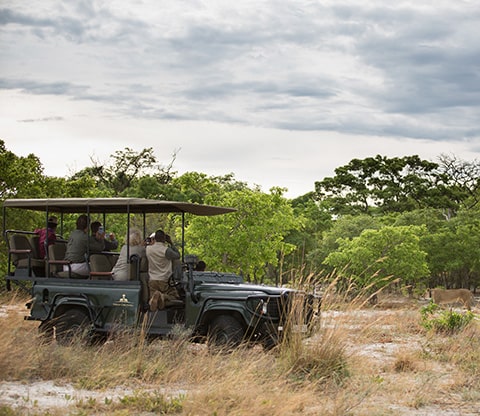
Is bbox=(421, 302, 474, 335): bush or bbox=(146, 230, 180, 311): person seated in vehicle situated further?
bbox=(421, 302, 474, 335): bush

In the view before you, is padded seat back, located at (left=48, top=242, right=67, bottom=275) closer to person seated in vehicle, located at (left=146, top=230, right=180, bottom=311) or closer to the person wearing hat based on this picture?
the person wearing hat

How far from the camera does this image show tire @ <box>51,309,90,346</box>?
11852 mm

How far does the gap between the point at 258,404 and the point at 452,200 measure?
41610 mm

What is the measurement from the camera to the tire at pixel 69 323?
1185 centimetres

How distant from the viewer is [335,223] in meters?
37.2

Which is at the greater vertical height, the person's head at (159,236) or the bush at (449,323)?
the person's head at (159,236)

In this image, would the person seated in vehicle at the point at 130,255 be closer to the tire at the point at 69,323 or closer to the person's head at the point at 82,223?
the tire at the point at 69,323

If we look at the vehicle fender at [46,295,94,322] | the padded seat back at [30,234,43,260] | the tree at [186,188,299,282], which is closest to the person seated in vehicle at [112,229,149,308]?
the vehicle fender at [46,295,94,322]

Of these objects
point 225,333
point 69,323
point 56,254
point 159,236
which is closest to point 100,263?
point 56,254

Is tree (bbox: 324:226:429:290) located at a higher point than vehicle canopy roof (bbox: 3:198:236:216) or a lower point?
lower

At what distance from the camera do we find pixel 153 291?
11570mm

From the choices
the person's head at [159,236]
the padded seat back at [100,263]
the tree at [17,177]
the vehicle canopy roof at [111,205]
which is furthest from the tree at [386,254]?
the person's head at [159,236]

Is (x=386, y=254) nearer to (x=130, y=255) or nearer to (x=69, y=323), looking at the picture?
(x=130, y=255)

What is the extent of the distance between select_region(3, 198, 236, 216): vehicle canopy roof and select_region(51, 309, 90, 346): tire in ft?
5.25
